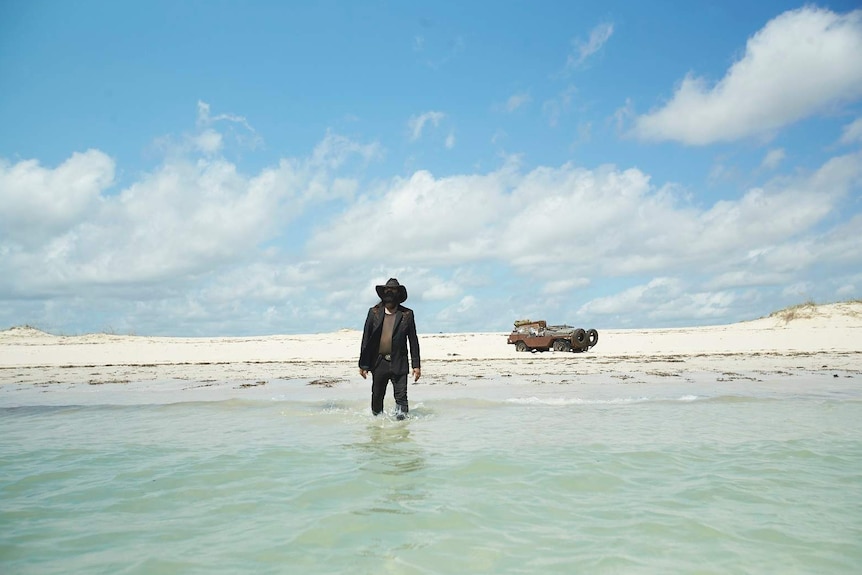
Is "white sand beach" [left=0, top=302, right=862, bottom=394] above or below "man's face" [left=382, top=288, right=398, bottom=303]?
below

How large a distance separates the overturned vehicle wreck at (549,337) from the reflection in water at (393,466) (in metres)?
21.9

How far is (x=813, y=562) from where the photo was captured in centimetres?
414

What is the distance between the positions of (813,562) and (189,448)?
7.79 metres

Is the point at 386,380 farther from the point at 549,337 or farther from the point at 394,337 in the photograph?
the point at 549,337

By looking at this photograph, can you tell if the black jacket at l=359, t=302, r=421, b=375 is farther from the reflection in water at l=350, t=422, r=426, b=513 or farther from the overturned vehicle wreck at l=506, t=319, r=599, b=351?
the overturned vehicle wreck at l=506, t=319, r=599, b=351

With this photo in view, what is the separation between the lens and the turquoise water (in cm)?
435

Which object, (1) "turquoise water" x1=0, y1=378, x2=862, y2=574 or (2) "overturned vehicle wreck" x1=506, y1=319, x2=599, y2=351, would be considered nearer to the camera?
(1) "turquoise water" x1=0, y1=378, x2=862, y2=574

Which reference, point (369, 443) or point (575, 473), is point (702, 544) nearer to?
point (575, 473)

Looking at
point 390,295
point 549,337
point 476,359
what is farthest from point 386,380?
point 549,337

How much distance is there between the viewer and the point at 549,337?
1244 inches

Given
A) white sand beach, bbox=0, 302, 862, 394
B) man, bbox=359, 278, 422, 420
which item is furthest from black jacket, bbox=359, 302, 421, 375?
white sand beach, bbox=0, 302, 862, 394

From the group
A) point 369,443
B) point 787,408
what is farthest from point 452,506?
point 787,408

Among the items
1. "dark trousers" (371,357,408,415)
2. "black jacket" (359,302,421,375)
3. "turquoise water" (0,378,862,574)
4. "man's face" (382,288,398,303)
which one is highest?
"man's face" (382,288,398,303)

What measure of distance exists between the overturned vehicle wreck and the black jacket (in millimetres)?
21589
